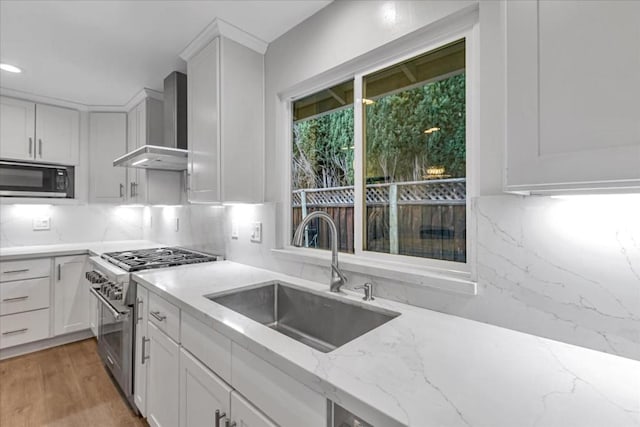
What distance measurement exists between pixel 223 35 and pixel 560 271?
6.43ft

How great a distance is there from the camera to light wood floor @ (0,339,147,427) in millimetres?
1853

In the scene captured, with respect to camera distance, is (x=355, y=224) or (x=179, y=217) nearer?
(x=355, y=224)

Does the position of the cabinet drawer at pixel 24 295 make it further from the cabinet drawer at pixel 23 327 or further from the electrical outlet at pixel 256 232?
the electrical outlet at pixel 256 232

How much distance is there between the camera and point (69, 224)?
321 centimetres

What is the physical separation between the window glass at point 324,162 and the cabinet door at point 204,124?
0.47m

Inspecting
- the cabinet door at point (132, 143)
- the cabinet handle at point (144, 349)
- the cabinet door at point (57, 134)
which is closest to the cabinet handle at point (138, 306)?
the cabinet handle at point (144, 349)

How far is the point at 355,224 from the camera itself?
61.7 inches

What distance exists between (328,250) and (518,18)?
1307 mm

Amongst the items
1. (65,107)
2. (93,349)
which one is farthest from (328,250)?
(65,107)

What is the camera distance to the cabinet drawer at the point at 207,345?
1054 mm

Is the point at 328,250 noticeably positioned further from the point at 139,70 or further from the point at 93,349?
the point at 93,349

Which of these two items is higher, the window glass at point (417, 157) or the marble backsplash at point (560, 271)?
the window glass at point (417, 157)

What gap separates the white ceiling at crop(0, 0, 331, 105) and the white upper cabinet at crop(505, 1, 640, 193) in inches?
47.6

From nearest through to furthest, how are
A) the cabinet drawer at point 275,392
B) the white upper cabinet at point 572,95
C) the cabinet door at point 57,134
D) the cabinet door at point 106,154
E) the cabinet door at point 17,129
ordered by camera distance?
1. the white upper cabinet at point 572,95
2. the cabinet drawer at point 275,392
3. the cabinet door at point 17,129
4. the cabinet door at point 57,134
5. the cabinet door at point 106,154
